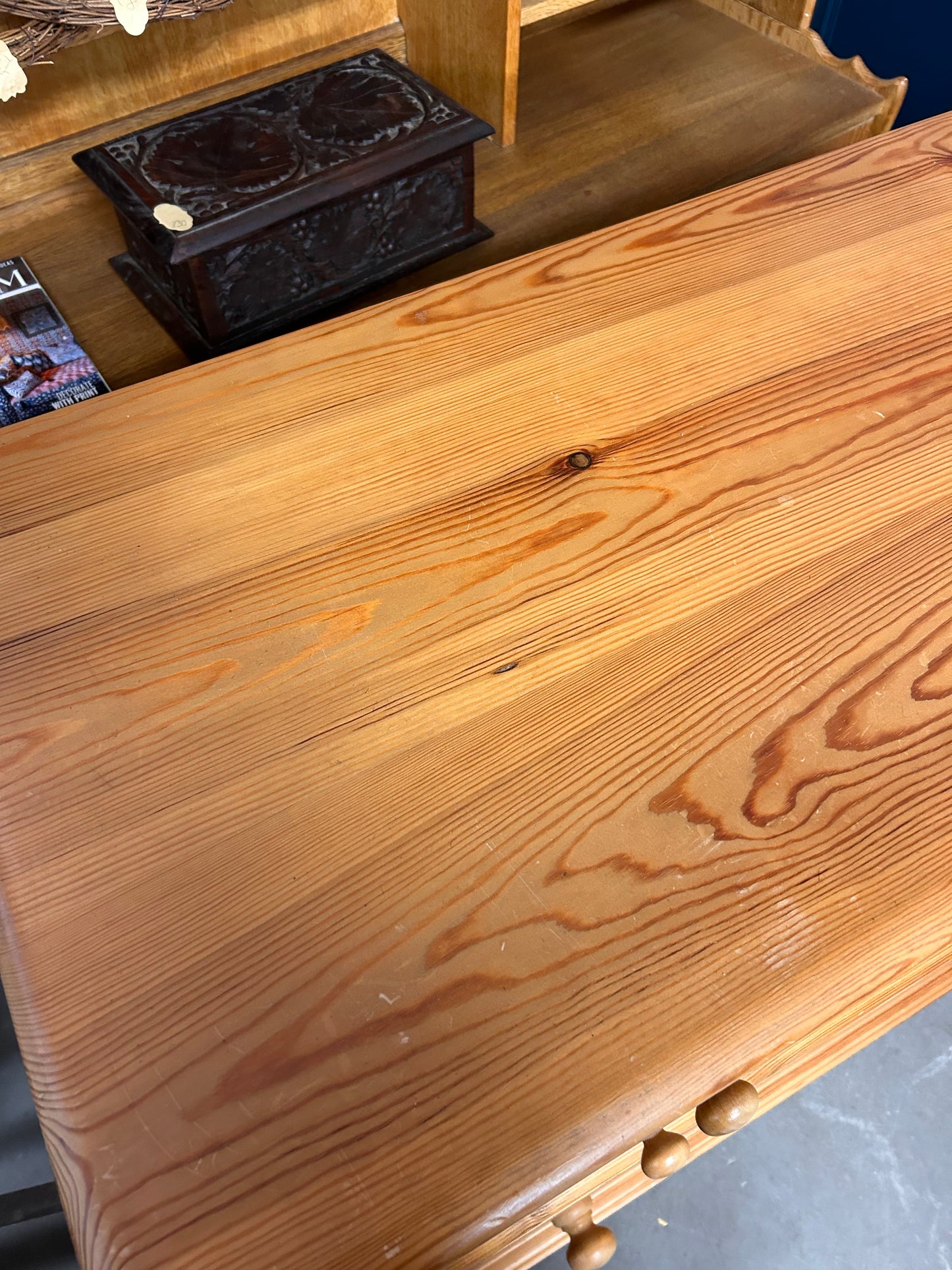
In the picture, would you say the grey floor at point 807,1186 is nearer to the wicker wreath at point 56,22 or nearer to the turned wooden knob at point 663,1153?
→ the turned wooden knob at point 663,1153

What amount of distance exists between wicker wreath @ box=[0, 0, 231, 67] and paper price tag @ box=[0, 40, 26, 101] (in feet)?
0.04

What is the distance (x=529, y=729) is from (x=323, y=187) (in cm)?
59

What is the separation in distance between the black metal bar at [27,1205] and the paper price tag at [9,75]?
983mm

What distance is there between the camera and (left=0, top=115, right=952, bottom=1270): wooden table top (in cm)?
48

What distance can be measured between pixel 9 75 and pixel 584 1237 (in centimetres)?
100

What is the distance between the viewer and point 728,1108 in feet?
1.74

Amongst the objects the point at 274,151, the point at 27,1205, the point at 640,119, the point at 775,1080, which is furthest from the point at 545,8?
the point at 27,1205

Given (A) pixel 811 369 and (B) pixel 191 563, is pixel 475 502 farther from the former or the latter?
(A) pixel 811 369

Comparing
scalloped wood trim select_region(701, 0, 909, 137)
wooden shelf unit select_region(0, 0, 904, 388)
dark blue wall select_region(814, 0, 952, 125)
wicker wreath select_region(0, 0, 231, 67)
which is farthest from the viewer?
dark blue wall select_region(814, 0, 952, 125)

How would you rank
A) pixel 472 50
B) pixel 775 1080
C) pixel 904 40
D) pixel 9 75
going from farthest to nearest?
1. pixel 904 40
2. pixel 472 50
3. pixel 9 75
4. pixel 775 1080

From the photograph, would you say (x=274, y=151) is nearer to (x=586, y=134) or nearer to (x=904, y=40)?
(x=586, y=134)

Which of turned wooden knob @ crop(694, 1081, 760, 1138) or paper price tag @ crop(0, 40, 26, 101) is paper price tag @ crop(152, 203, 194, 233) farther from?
turned wooden knob @ crop(694, 1081, 760, 1138)

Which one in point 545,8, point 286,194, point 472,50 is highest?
point 545,8

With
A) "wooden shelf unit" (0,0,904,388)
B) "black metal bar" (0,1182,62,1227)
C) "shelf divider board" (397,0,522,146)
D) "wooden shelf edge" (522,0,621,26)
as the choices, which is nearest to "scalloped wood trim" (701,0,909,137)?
"wooden shelf unit" (0,0,904,388)
